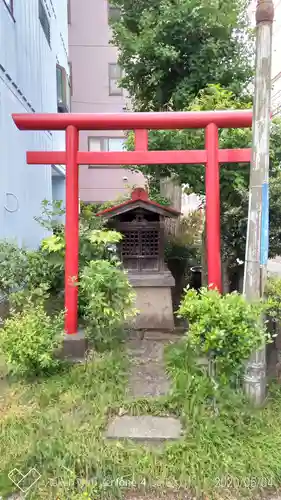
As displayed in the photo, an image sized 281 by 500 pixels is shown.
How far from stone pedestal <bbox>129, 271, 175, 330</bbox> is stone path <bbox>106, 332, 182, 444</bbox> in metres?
0.31

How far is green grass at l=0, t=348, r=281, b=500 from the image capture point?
111 inches

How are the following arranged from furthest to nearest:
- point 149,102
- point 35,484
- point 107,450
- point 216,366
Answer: point 149,102
point 216,366
point 107,450
point 35,484

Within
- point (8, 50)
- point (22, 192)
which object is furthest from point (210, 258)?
point (8, 50)

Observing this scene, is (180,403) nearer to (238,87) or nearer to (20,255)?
(20,255)

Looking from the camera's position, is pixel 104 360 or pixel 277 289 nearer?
pixel 104 360

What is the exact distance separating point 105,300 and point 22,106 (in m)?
4.91

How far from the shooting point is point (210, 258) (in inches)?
187

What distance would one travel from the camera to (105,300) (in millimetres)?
4215

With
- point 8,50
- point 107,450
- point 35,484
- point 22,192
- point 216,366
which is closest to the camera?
point 35,484

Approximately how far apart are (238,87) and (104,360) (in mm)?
6117

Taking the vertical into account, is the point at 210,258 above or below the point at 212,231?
below

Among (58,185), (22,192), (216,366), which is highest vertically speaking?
(58,185)

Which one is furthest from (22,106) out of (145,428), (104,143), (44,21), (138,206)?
(104,143)

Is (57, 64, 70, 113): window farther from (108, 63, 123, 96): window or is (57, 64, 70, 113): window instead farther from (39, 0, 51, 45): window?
(108, 63, 123, 96): window
